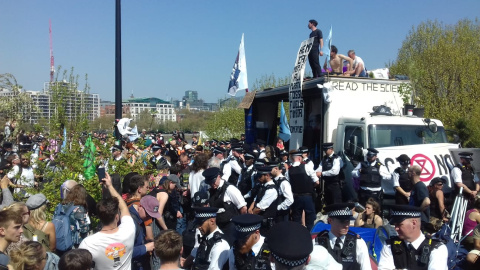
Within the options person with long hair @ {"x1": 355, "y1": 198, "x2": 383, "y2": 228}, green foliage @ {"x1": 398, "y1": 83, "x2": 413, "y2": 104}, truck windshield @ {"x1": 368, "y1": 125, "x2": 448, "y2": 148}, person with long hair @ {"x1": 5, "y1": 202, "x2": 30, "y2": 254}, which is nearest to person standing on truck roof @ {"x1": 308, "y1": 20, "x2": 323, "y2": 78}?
green foliage @ {"x1": 398, "y1": 83, "x2": 413, "y2": 104}

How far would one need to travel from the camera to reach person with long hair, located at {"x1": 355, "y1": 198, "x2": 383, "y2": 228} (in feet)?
21.2

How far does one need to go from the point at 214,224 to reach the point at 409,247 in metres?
1.87

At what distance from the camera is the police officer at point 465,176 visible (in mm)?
8766

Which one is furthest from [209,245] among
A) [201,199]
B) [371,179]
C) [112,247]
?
[371,179]

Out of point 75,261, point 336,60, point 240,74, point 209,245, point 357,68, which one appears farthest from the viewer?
point 240,74

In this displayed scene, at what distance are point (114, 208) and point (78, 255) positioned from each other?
714 millimetres

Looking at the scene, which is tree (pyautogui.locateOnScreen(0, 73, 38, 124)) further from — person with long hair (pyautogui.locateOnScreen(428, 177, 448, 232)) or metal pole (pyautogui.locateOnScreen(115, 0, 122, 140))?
person with long hair (pyautogui.locateOnScreen(428, 177, 448, 232))

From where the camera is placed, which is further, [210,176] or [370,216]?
[370,216]

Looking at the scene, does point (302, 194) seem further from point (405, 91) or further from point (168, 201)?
point (405, 91)

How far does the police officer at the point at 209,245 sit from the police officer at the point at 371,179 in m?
5.02

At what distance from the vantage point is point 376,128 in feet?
34.4

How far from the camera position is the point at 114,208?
167 inches

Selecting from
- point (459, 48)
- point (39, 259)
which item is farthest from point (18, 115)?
point (459, 48)

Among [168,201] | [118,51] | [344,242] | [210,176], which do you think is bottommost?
[168,201]
